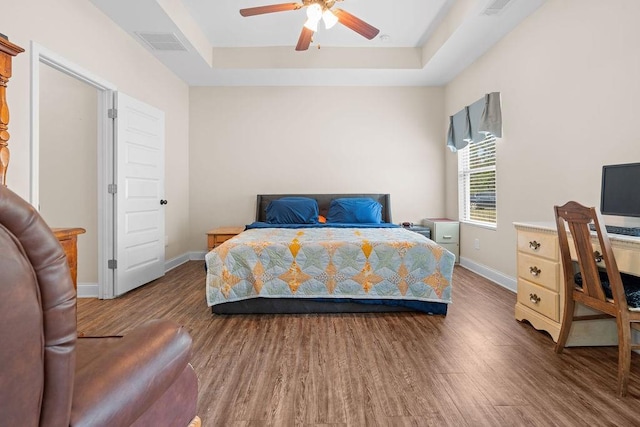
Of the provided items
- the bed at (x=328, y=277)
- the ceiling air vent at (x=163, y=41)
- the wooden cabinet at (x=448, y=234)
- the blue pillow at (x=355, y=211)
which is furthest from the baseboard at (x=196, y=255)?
the wooden cabinet at (x=448, y=234)

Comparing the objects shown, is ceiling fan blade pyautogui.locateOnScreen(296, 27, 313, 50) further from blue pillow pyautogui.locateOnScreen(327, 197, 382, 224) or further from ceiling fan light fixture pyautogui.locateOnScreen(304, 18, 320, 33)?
blue pillow pyautogui.locateOnScreen(327, 197, 382, 224)

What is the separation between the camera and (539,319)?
8.12 feet

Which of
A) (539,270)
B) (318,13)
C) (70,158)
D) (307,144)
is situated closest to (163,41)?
(70,158)

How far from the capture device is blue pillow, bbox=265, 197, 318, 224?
4566mm

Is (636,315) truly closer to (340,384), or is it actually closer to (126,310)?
(340,384)

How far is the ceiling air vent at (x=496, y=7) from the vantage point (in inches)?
119

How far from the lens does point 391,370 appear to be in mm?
1997

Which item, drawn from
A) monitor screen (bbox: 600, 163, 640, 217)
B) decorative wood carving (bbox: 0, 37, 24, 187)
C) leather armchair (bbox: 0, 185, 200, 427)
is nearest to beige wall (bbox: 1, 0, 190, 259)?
decorative wood carving (bbox: 0, 37, 24, 187)

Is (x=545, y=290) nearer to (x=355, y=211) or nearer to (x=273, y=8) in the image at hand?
(x=355, y=211)

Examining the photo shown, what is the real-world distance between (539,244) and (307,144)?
11.8 feet

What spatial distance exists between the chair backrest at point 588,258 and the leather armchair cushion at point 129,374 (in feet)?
6.69

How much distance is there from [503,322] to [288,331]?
1744mm

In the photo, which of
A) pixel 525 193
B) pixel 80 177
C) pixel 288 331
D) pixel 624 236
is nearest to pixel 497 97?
pixel 525 193

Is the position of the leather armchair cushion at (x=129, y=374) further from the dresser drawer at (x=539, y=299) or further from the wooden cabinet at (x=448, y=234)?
the wooden cabinet at (x=448, y=234)
